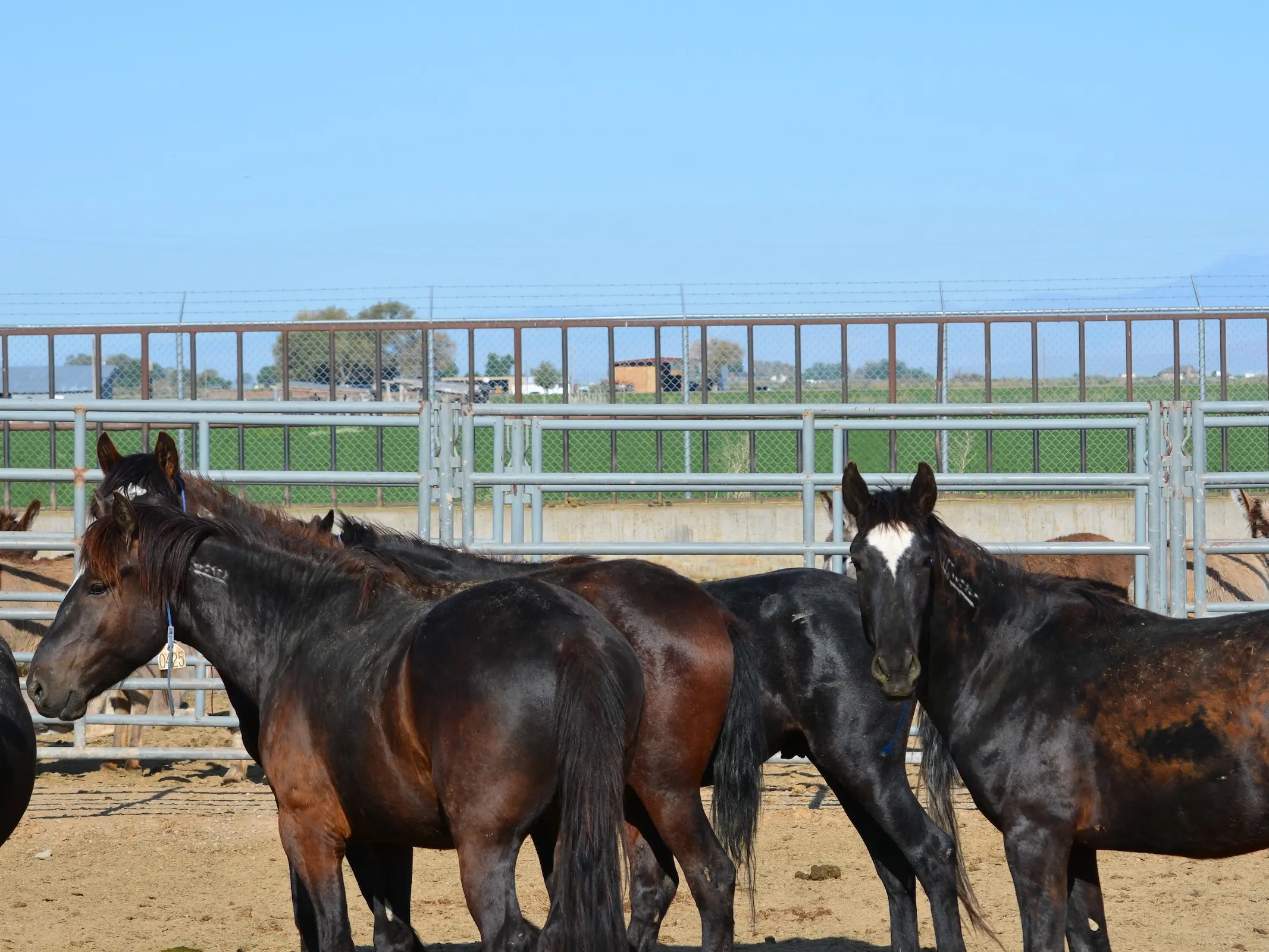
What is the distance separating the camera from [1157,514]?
260 inches

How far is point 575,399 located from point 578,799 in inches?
496

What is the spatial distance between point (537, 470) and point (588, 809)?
14.1 ft

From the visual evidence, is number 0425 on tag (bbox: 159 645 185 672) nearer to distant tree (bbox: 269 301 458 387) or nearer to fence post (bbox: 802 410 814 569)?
fence post (bbox: 802 410 814 569)

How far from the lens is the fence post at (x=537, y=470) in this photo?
23.8 ft

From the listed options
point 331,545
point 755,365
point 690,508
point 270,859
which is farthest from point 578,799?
point 755,365

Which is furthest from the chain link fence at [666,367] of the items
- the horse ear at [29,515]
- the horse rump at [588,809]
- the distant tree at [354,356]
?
the horse rump at [588,809]

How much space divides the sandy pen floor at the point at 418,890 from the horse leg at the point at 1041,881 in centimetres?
137

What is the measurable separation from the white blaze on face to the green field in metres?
10.6

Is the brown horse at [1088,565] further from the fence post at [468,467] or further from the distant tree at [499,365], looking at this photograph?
the distant tree at [499,365]

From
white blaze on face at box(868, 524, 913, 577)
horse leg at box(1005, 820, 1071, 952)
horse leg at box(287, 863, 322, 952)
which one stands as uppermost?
white blaze on face at box(868, 524, 913, 577)

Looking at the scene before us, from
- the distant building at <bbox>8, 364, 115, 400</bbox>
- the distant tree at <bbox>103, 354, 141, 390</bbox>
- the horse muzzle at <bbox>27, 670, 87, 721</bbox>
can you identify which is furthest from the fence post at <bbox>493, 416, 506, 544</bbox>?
the distant tree at <bbox>103, 354, 141, 390</bbox>

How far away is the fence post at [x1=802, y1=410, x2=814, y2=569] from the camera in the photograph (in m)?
6.54

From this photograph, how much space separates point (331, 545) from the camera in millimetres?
3895

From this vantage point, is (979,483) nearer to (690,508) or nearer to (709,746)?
(709,746)
